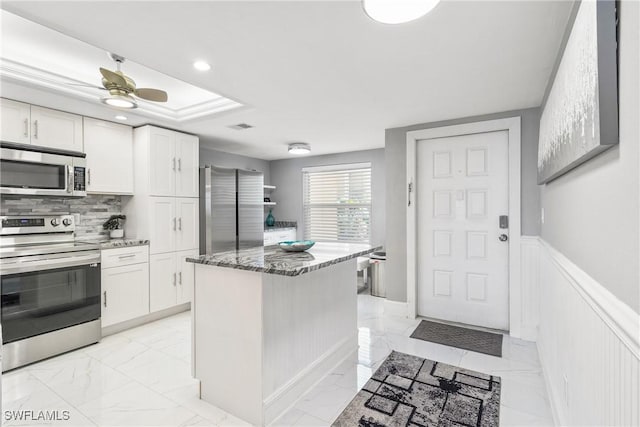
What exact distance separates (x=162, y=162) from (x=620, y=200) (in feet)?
12.8

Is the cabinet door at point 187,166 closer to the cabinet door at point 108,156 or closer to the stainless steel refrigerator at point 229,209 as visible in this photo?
the stainless steel refrigerator at point 229,209

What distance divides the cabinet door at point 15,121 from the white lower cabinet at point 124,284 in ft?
4.02

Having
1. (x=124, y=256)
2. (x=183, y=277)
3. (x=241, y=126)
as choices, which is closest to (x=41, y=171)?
(x=124, y=256)

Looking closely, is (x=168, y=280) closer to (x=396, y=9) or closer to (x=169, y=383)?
(x=169, y=383)

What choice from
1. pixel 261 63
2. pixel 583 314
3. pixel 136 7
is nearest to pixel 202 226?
pixel 261 63

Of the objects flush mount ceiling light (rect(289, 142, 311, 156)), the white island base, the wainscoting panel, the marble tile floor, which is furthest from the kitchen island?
flush mount ceiling light (rect(289, 142, 311, 156))

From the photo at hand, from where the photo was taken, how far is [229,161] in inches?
206

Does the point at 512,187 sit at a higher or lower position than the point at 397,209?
higher

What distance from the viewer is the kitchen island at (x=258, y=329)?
182 centimetres

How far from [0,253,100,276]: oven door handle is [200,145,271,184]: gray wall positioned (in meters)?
2.19

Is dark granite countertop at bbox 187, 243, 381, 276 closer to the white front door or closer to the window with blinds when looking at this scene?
the white front door

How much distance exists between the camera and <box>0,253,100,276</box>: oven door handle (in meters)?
2.51

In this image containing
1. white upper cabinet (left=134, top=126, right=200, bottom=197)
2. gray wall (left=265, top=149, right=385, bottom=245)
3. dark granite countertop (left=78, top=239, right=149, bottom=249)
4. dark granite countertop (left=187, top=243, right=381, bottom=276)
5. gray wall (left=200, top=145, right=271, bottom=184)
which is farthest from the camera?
gray wall (left=265, top=149, right=385, bottom=245)

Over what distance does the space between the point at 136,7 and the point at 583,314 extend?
2.39m
